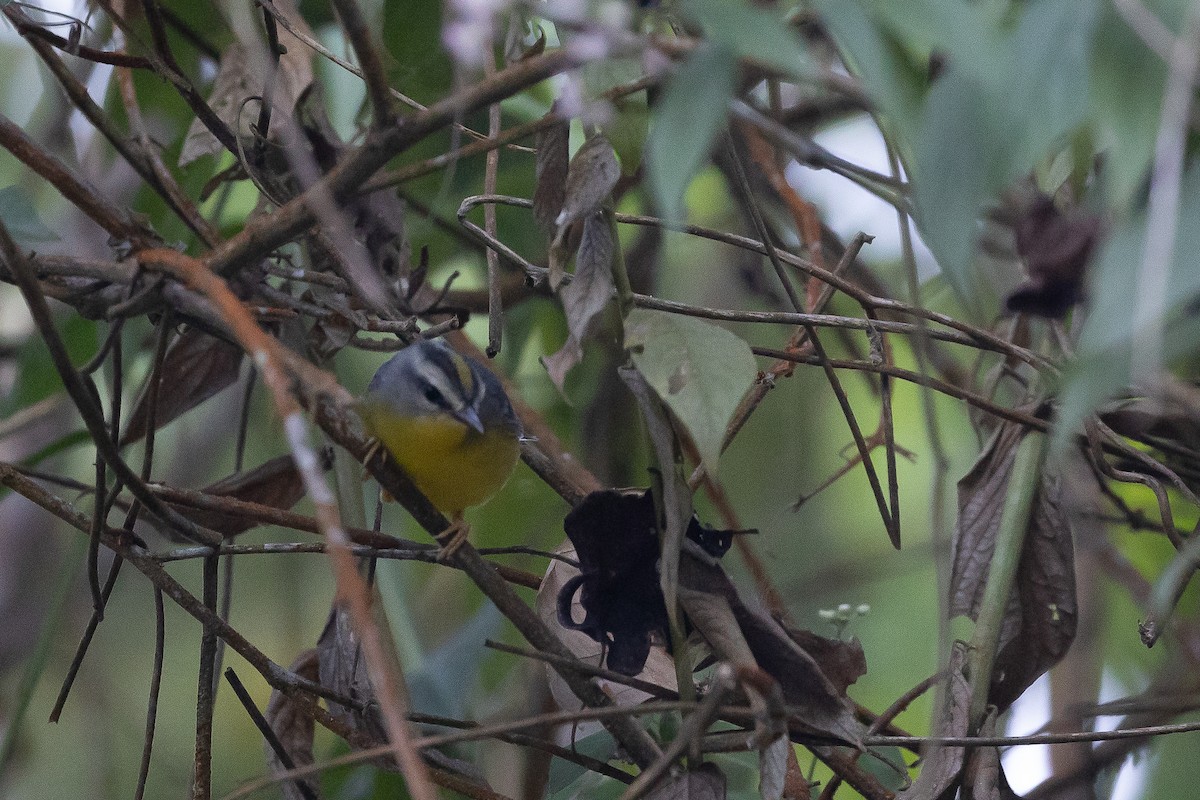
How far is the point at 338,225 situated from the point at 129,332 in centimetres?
126

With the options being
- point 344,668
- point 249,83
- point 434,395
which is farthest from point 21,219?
point 344,668

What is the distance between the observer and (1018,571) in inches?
64.2

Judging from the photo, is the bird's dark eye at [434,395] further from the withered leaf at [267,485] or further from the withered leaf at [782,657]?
the withered leaf at [782,657]

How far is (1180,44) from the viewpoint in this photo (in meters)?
0.76

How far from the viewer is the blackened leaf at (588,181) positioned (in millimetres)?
1181

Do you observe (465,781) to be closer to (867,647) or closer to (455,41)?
(455,41)

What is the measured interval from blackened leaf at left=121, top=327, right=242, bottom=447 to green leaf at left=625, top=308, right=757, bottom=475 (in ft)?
2.87

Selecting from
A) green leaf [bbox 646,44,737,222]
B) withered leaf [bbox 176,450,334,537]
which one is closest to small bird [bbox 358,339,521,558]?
withered leaf [bbox 176,450,334,537]

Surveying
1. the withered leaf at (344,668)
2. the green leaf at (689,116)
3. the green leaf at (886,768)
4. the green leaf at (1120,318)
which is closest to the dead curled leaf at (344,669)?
the withered leaf at (344,668)

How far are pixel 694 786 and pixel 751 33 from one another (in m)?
0.79

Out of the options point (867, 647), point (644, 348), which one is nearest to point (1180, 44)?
point (644, 348)

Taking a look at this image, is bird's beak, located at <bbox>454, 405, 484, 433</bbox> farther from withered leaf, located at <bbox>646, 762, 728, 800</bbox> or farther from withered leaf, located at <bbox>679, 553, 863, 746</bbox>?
Answer: withered leaf, located at <bbox>646, 762, 728, 800</bbox>

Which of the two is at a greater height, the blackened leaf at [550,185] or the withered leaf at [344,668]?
the blackened leaf at [550,185]

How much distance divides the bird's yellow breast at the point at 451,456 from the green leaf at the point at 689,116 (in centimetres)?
112
